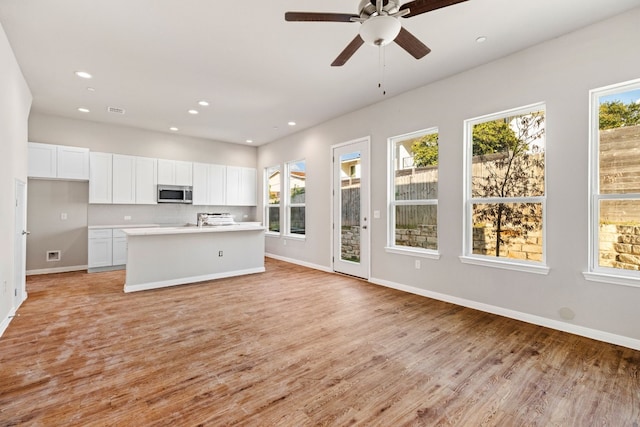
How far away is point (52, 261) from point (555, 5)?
26.9ft

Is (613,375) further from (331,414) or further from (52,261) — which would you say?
(52,261)

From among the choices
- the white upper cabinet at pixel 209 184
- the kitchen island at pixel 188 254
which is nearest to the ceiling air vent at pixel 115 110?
the white upper cabinet at pixel 209 184

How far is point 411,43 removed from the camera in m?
2.30

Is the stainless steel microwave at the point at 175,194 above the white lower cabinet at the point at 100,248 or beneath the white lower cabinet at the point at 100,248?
above

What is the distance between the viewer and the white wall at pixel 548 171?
8.83ft

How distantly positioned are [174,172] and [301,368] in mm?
5831

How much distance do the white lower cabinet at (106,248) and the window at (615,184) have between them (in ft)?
23.4

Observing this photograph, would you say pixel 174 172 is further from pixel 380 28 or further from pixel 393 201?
pixel 380 28

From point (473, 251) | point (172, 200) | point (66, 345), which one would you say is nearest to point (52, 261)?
point (172, 200)

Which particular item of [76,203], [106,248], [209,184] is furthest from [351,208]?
[76,203]

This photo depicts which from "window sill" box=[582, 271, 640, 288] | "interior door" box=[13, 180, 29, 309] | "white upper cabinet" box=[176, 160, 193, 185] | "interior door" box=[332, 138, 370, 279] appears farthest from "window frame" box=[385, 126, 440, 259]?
"interior door" box=[13, 180, 29, 309]

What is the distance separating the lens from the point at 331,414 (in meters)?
1.76

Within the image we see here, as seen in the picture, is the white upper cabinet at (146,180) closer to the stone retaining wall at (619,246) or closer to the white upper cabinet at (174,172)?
the white upper cabinet at (174,172)

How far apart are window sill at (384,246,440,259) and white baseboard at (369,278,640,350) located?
0.49m
